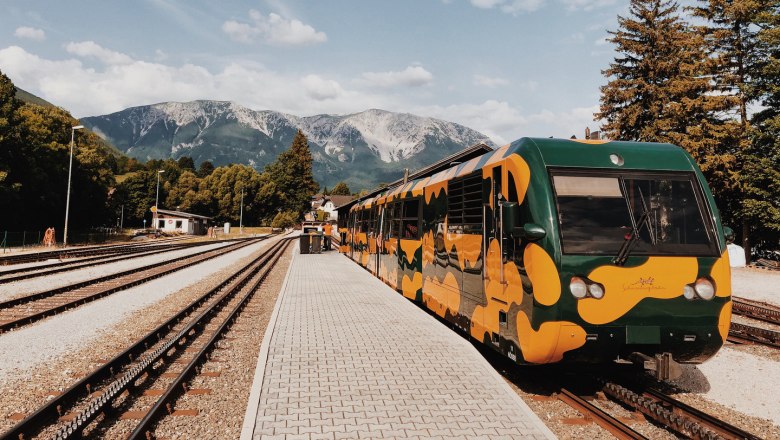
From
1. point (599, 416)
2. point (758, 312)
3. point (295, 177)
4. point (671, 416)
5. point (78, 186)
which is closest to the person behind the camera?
point (671, 416)

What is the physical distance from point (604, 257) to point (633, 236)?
482 mm

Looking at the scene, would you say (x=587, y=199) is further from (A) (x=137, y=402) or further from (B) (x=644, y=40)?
(B) (x=644, y=40)

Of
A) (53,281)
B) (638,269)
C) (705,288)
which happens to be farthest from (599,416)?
(53,281)

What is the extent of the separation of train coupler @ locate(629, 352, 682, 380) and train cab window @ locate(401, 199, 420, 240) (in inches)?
239

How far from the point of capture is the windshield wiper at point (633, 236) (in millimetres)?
5578

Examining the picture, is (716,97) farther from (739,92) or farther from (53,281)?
(53,281)

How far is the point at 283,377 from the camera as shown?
6398 mm

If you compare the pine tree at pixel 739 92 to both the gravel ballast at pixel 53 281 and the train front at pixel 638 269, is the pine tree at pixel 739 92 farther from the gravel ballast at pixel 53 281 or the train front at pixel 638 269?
the gravel ballast at pixel 53 281

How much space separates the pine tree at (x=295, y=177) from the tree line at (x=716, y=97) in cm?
8148

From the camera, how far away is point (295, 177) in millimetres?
108625

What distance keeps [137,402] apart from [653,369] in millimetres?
6137

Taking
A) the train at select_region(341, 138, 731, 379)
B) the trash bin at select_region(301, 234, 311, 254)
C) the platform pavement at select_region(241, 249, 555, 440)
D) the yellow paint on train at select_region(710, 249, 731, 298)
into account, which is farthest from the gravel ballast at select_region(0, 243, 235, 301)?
the yellow paint on train at select_region(710, 249, 731, 298)

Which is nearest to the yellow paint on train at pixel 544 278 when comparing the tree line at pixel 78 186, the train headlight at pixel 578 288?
the train headlight at pixel 578 288

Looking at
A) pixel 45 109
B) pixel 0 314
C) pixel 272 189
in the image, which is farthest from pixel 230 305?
pixel 272 189
